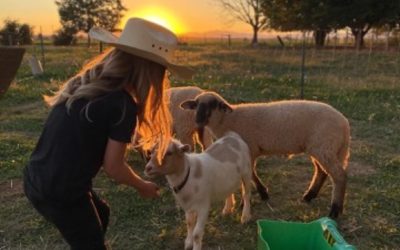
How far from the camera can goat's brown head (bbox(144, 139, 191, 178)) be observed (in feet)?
13.2

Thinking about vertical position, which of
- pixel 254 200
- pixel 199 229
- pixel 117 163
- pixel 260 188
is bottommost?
pixel 254 200

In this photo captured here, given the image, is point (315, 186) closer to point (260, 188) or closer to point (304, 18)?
point (260, 188)

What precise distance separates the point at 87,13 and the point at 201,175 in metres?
60.1

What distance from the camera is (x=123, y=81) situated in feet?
9.16

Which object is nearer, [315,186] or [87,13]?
[315,186]

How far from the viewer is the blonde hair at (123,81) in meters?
2.77

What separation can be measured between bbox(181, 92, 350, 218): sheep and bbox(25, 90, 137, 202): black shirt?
115 inches

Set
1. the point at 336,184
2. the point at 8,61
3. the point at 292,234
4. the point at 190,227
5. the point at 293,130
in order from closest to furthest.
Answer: the point at 292,234 < the point at 190,227 < the point at 336,184 < the point at 293,130 < the point at 8,61

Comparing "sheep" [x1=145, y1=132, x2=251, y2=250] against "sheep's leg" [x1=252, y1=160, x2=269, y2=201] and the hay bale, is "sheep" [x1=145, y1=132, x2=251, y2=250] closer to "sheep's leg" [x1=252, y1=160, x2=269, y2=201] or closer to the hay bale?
"sheep's leg" [x1=252, y1=160, x2=269, y2=201]

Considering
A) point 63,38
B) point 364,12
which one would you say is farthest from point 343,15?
point 63,38

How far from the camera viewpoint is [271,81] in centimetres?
1487

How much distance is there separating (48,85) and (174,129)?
8.99 metres

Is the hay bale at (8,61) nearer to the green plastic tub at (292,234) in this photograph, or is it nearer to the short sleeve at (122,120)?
the green plastic tub at (292,234)

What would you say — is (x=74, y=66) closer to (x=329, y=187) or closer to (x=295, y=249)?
(x=329, y=187)
